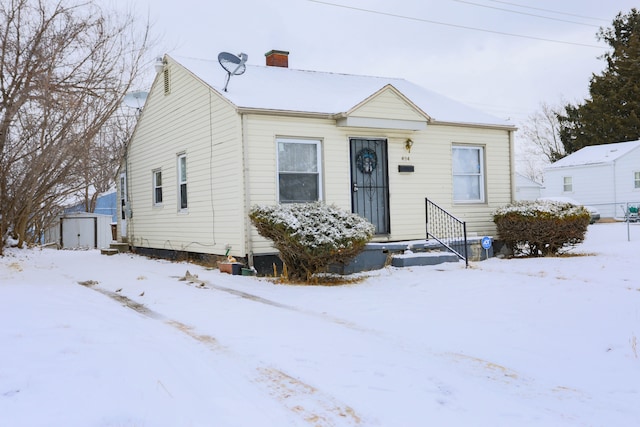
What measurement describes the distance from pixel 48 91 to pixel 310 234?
21.4 ft

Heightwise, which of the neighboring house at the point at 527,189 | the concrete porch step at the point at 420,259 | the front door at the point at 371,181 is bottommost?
the concrete porch step at the point at 420,259

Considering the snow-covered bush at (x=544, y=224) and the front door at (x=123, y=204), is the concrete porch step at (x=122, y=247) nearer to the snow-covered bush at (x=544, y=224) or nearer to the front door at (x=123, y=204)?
the front door at (x=123, y=204)

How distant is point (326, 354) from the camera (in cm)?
503

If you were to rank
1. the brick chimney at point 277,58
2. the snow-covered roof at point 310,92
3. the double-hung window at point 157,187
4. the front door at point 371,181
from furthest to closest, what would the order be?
the brick chimney at point 277,58, the double-hung window at point 157,187, the front door at point 371,181, the snow-covered roof at point 310,92

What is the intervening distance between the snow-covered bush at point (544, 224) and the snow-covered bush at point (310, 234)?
436 cm

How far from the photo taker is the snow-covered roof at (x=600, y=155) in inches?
1131

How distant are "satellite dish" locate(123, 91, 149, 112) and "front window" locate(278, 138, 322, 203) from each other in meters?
7.54

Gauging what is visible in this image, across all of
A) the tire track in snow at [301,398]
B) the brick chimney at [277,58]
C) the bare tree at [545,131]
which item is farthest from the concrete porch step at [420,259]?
the bare tree at [545,131]

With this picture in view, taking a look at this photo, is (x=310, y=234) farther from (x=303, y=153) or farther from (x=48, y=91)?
(x=48, y=91)

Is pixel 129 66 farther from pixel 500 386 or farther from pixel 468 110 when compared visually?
pixel 500 386

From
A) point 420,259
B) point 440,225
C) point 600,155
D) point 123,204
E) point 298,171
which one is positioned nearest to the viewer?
point 420,259

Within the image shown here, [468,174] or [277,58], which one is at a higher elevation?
[277,58]

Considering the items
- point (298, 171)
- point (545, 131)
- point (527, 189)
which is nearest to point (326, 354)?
point (298, 171)

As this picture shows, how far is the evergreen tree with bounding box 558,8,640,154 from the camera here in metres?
36.4
